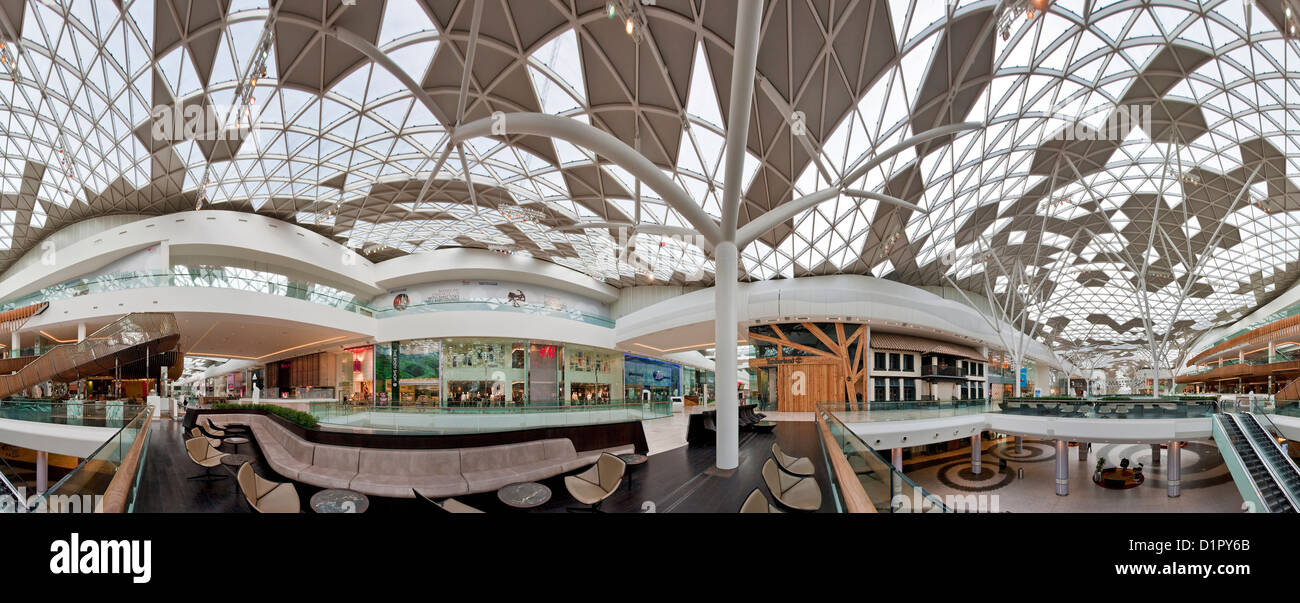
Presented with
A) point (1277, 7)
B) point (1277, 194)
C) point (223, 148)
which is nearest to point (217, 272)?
point (223, 148)

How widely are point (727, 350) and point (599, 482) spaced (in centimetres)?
450

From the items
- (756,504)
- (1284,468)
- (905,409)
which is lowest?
(1284,468)

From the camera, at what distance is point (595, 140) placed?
9.17 metres

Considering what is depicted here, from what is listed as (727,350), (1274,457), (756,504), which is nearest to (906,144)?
(727,350)

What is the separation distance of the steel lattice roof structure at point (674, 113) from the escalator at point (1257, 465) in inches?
400

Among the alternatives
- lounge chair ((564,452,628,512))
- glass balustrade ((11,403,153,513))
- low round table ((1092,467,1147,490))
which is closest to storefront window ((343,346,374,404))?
glass balustrade ((11,403,153,513))

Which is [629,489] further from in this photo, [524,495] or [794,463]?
[794,463]

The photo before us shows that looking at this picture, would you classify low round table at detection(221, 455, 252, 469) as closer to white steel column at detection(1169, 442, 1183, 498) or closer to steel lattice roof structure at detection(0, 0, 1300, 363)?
steel lattice roof structure at detection(0, 0, 1300, 363)

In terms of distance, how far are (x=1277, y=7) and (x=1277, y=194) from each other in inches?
681

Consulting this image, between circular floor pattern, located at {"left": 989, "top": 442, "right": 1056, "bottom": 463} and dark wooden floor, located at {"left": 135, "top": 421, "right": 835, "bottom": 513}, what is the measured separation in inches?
1216

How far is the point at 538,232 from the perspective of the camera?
31562 millimetres

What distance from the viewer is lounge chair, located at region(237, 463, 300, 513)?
6950 mm

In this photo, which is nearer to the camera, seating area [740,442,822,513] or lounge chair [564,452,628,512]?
seating area [740,442,822,513]

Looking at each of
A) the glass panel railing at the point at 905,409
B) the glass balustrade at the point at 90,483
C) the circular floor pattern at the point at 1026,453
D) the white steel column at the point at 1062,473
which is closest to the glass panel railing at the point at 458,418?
the glass balustrade at the point at 90,483
